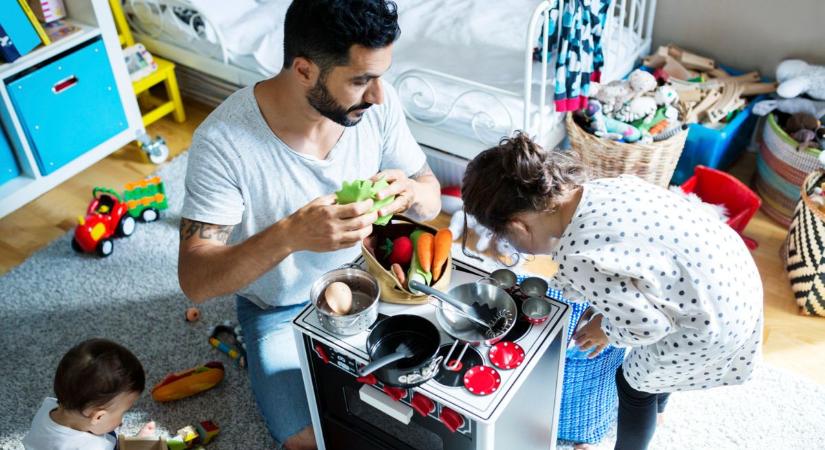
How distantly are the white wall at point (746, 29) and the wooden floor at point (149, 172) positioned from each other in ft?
1.22

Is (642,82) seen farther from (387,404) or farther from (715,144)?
(387,404)

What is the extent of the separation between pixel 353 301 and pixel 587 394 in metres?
0.62

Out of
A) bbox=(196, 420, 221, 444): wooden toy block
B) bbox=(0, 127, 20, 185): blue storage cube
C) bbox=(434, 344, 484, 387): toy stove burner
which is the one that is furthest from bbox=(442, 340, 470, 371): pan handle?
bbox=(0, 127, 20, 185): blue storage cube

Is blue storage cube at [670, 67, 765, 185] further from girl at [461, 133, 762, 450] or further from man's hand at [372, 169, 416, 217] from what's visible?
man's hand at [372, 169, 416, 217]

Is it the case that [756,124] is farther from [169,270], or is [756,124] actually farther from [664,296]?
[169,270]

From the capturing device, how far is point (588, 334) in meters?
1.45

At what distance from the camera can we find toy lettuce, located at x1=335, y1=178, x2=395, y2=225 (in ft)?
4.26

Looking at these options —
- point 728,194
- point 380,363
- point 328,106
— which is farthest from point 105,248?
point 728,194

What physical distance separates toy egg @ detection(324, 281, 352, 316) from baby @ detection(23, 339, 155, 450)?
1.66 feet

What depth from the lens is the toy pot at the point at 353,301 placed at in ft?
4.11

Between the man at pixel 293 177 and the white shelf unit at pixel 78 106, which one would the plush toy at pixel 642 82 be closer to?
the man at pixel 293 177

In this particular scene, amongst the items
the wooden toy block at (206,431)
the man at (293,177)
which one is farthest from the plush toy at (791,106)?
the wooden toy block at (206,431)

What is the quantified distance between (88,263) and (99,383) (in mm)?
978

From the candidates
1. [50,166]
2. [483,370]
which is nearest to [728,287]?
[483,370]
